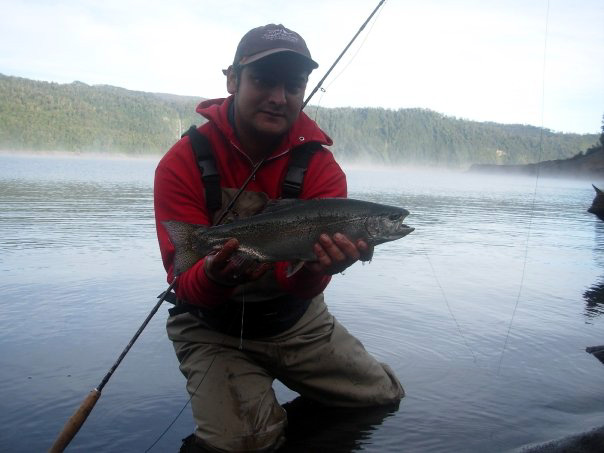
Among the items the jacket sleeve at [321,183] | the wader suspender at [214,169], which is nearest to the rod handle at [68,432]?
the wader suspender at [214,169]

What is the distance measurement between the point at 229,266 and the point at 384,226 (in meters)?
1.09

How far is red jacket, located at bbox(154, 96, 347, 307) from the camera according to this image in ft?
14.3

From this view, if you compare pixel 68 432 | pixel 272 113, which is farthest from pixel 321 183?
pixel 68 432

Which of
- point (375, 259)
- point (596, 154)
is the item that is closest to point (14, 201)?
point (375, 259)

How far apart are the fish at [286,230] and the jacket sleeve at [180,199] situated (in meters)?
0.29

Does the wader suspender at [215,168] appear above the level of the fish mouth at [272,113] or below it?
below

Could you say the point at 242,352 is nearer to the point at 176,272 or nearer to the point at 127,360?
the point at 176,272

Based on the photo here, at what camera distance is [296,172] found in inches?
185

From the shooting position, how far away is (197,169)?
4.59 metres

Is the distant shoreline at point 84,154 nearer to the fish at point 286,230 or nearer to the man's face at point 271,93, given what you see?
the man's face at point 271,93

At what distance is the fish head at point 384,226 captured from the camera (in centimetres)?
408

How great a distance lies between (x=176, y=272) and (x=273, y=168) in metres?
1.18

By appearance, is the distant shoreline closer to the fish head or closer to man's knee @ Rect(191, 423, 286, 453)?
man's knee @ Rect(191, 423, 286, 453)

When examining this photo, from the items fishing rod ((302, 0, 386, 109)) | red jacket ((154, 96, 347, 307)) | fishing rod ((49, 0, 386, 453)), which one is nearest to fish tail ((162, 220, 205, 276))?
red jacket ((154, 96, 347, 307))
